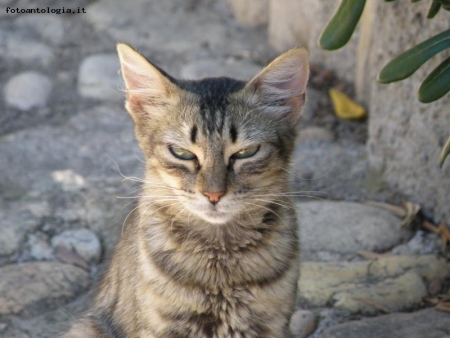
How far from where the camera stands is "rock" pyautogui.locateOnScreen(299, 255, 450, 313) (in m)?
3.91

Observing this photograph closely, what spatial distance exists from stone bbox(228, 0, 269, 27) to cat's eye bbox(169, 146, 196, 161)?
3.84 m

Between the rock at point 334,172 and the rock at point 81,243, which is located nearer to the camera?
the rock at point 81,243

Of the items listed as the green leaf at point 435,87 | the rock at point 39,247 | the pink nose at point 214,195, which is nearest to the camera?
the pink nose at point 214,195

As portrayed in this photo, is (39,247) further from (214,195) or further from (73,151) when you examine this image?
(214,195)

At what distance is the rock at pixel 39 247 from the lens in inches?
165

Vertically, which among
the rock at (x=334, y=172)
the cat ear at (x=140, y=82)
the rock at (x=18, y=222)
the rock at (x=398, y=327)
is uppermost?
the cat ear at (x=140, y=82)

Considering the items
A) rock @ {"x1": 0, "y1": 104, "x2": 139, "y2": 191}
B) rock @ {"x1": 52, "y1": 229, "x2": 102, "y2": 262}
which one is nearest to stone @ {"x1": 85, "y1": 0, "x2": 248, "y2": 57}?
rock @ {"x1": 0, "y1": 104, "x2": 139, "y2": 191}

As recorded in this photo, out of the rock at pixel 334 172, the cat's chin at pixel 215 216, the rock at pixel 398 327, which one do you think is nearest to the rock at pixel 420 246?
the rock at pixel 334 172

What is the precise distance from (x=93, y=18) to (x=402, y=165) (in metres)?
3.21

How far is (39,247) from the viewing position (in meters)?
4.25

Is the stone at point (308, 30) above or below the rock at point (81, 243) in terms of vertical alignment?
above

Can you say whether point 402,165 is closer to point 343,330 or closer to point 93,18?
point 343,330

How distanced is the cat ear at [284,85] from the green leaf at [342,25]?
0.85 ft

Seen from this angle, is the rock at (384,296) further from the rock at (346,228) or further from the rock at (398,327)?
the rock at (346,228)
